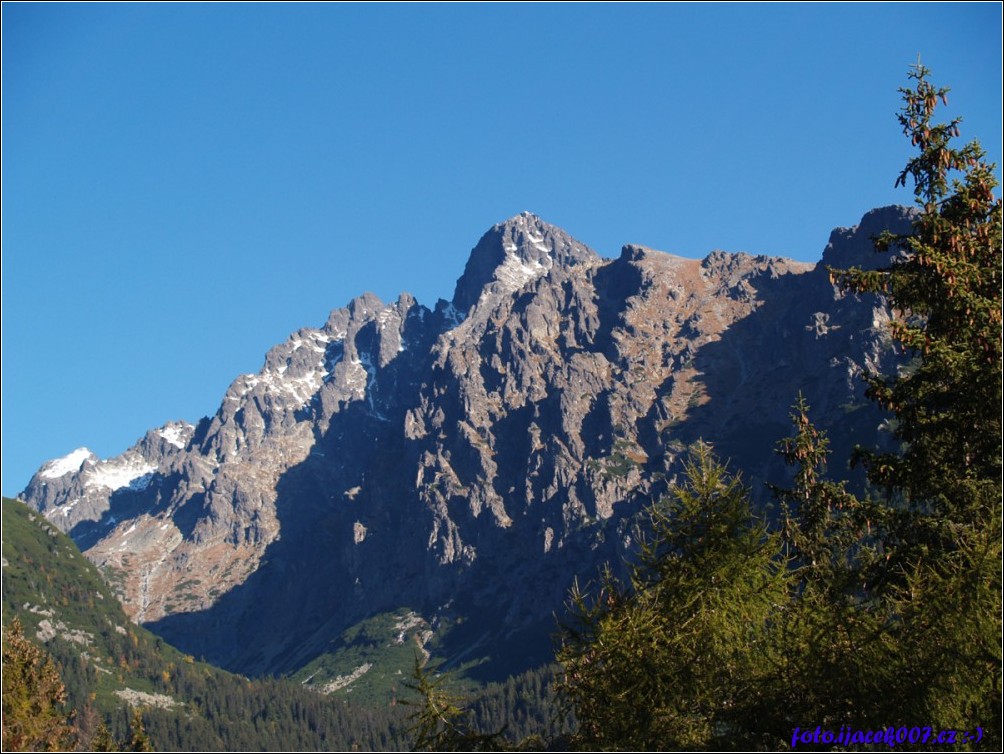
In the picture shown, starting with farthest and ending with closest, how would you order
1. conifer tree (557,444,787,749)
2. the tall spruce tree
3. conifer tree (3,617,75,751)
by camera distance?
conifer tree (3,617,75,751) → the tall spruce tree → conifer tree (557,444,787,749)

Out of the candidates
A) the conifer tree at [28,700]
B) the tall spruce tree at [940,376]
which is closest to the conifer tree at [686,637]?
the tall spruce tree at [940,376]

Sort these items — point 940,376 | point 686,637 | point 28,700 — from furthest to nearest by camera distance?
point 28,700 → point 940,376 → point 686,637

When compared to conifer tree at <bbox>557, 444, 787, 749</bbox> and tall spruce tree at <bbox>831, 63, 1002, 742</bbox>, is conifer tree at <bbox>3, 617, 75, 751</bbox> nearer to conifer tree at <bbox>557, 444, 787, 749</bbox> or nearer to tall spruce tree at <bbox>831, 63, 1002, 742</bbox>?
conifer tree at <bbox>557, 444, 787, 749</bbox>

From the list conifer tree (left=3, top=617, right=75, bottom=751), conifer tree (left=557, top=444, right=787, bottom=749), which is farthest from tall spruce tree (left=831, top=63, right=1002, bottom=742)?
conifer tree (left=3, top=617, right=75, bottom=751)

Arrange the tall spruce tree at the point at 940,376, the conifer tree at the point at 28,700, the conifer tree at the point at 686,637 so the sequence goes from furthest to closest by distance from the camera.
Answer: the conifer tree at the point at 28,700
the tall spruce tree at the point at 940,376
the conifer tree at the point at 686,637

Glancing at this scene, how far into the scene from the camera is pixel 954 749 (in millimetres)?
17938

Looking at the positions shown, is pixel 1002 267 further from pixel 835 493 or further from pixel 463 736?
pixel 463 736

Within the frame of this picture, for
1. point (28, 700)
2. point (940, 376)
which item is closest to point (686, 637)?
point (940, 376)

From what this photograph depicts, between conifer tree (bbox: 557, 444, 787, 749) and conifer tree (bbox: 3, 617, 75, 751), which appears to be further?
conifer tree (bbox: 3, 617, 75, 751)

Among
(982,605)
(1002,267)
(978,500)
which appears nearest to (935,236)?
(1002,267)

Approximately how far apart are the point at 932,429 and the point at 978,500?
2.39 meters

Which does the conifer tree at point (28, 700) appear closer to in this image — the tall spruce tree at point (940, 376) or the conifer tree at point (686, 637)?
the conifer tree at point (686, 637)

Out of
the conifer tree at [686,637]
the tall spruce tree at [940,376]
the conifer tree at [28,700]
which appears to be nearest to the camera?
the conifer tree at [686,637]

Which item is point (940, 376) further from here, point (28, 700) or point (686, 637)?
point (28, 700)
